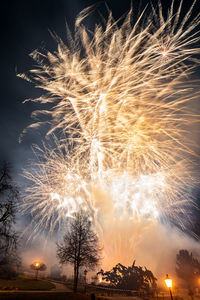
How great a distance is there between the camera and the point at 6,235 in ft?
32.9

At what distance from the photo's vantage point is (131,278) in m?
50.9

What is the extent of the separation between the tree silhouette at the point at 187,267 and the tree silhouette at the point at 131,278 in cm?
3617

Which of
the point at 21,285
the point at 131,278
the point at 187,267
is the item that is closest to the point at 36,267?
the point at 21,285

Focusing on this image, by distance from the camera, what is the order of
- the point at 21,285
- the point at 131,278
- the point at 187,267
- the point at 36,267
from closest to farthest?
the point at 21,285, the point at 36,267, the point at 131,278, the point at 187,267

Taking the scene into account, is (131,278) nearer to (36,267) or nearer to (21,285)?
(36,267)

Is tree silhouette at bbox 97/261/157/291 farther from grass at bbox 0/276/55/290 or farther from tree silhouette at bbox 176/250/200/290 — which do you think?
tree silhouette at bbox 176/250/200/290

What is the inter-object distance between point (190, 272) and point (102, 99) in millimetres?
98568

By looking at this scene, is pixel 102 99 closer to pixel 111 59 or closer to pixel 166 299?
pixel 111 59

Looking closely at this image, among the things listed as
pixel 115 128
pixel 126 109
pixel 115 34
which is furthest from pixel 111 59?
pixel 115 128

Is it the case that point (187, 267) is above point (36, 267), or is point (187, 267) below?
below

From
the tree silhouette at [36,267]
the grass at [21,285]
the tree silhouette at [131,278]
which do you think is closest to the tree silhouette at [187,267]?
the tree silhouette at [131,278]

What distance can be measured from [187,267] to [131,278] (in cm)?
4645

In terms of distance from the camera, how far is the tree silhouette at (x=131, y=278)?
158 feet

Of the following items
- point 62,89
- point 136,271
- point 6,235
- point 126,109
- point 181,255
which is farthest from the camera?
point 181,255
